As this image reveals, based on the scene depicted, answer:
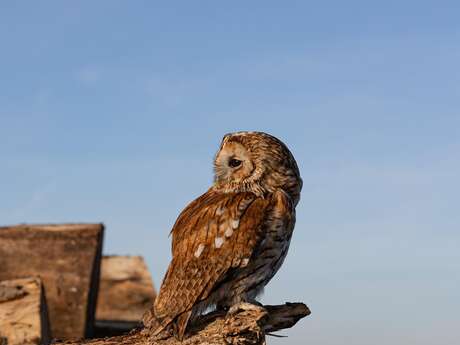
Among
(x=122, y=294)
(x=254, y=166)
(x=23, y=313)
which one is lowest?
(x=254, y=166)

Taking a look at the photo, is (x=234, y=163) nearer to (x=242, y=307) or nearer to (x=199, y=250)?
(x=199, y=250)

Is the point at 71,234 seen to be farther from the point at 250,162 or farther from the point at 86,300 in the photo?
the point at 250,162

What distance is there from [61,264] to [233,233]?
6.53 metres

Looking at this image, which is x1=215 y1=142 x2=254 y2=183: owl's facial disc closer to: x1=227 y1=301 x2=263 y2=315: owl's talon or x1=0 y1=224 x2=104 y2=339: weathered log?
x1=227 y1=301 x2=263 y2=315: owl's talon

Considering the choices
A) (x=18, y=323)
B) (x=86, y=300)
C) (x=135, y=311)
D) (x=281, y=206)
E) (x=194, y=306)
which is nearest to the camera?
(x=194, y=306)

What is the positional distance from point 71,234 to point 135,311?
2096 millimetres

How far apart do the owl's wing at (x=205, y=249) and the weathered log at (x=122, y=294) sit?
24.5ft

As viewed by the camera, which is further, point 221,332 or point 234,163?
point 234,163

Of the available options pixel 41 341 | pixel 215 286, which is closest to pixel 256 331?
pixel 215 286

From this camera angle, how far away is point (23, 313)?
9.83 metres

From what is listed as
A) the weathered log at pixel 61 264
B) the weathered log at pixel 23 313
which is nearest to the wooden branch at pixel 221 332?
the weathered log at pixel 23 313

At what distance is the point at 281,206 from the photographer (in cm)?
655

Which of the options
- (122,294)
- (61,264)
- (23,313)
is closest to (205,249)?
(23,313)

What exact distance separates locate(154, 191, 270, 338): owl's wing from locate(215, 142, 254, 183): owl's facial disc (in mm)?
256
